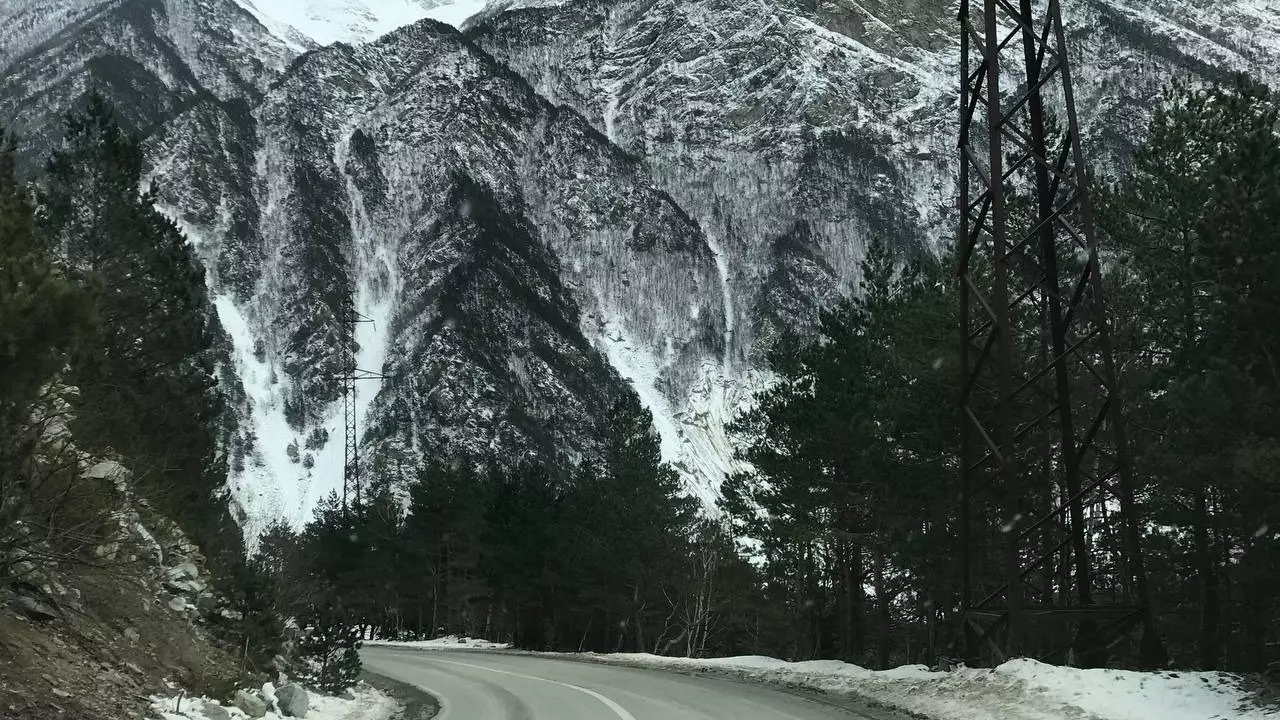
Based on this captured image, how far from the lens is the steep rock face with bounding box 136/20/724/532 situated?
134875 millimetres

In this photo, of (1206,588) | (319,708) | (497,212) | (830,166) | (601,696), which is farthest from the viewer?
(830,166)

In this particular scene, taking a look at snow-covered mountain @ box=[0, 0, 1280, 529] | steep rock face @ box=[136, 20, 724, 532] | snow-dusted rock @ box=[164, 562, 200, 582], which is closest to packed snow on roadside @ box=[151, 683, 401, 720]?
snow-dusted rock @ box=[164, 562, 200, 582]

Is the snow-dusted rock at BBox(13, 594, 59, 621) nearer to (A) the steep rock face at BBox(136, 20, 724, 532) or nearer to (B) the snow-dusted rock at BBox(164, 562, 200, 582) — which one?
(B) the snow-dusted rock at BBox(164, 562, 200, 582)

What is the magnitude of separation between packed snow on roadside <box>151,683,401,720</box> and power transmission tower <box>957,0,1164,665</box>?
9319 mm

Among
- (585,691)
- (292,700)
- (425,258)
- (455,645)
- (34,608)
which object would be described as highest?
(425,258)

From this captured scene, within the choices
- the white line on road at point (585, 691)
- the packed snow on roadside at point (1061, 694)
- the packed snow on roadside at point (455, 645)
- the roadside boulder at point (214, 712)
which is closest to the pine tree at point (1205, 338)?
the packed snow on roadside at point (1061, 694)

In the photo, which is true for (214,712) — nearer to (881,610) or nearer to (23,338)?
(23,338)

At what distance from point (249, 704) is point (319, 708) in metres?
3.33

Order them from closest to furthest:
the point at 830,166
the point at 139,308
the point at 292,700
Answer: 1. the point at 292,700
2. the point at 139,308
3. the point at 830,166

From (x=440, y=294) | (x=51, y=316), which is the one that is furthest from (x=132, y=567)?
(x=440, y=294)

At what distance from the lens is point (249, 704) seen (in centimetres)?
1095

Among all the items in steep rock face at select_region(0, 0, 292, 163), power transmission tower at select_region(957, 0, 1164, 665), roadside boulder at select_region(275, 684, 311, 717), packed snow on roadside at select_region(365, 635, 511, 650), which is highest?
steep rock face at select_region(0, 0, 292, 163)

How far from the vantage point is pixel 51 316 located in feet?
23.8

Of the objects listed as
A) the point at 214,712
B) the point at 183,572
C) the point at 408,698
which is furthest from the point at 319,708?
the point at 214,712
